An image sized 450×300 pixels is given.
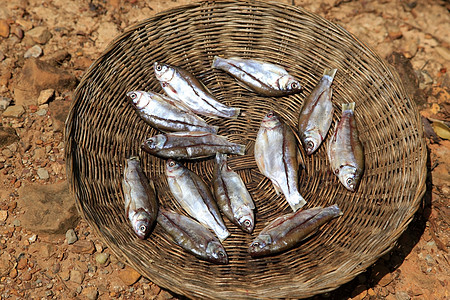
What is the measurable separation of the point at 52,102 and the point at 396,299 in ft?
13.5

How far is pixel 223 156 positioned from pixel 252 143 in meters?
0.46

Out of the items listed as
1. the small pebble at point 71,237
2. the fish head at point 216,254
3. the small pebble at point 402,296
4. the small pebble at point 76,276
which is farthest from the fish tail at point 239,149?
the small pebble at point 402,296

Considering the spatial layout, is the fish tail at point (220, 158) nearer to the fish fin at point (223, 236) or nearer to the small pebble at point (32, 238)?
the fish fin at point (223, 236)

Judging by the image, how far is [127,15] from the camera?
515cm

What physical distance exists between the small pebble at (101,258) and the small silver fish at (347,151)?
2376mm

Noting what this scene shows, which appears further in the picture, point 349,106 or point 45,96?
point 45,96

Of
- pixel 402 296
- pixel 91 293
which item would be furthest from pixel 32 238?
pixel 402 296

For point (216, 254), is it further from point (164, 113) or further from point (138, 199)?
point (164, 113)

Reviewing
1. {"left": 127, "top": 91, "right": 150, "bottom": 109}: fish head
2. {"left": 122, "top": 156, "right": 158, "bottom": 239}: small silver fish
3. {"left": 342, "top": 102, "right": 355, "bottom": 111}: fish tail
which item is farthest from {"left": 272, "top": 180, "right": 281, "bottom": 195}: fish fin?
{"left": 127, "top": 91, "right": 150, "bottom": 109}: fish head

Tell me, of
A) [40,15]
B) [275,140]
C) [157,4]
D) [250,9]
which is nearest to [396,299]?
[275,140]

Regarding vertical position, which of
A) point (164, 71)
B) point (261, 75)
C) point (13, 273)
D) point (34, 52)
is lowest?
point (13, 273)

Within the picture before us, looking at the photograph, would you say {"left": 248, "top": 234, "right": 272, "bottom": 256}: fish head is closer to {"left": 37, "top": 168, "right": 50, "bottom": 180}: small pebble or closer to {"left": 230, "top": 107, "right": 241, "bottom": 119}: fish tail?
{"left": 230, "top": 107, "right": 241, "bottom": 119}: fish tail

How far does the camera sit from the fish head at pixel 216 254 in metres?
3.32

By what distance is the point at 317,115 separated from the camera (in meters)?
3.93
